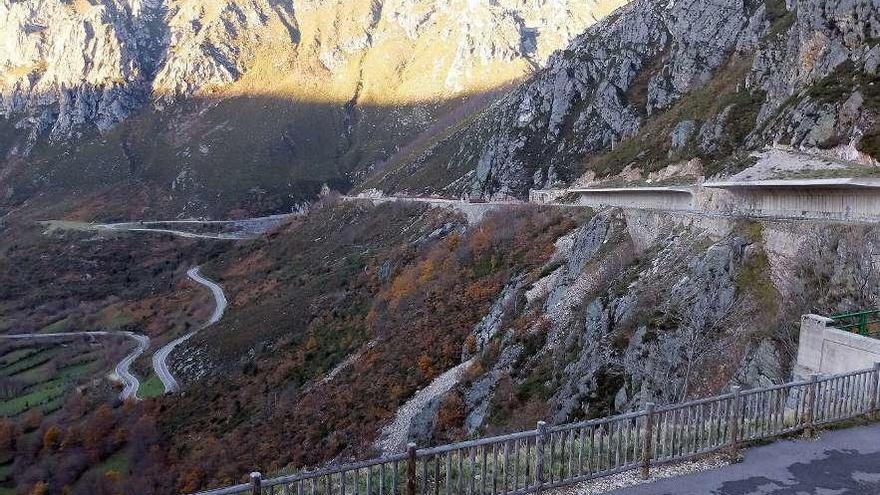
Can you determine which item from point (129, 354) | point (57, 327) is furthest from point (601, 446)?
point (57, 327)

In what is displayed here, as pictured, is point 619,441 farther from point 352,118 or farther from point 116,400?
point 352,118

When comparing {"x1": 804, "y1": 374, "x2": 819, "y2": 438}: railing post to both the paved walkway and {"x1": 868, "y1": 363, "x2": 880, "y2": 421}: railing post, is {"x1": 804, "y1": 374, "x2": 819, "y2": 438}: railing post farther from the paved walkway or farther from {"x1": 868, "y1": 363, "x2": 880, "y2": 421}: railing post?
{"x1": 868, "y1": 363, "x2": 880, "y2": 421}: railing post

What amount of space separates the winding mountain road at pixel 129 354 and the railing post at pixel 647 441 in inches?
2117

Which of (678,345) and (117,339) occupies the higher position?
(678,345)

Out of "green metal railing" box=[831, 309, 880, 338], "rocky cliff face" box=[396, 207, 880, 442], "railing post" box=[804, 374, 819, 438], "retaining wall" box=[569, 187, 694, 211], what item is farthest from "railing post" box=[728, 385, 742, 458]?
"retaining wall" box=[569, 187, 694, 211]

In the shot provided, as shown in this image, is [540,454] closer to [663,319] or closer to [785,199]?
[663,319]

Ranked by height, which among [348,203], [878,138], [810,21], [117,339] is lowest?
[117,339]

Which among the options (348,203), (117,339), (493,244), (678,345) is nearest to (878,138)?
(678,345)

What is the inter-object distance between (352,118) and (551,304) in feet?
586

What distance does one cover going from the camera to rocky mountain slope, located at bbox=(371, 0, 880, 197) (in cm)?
2861

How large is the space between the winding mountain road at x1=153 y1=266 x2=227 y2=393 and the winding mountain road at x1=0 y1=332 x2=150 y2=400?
8.07 ft

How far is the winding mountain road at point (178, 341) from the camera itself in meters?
56.1

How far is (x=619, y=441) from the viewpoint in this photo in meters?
9.12

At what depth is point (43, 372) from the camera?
230 ft
